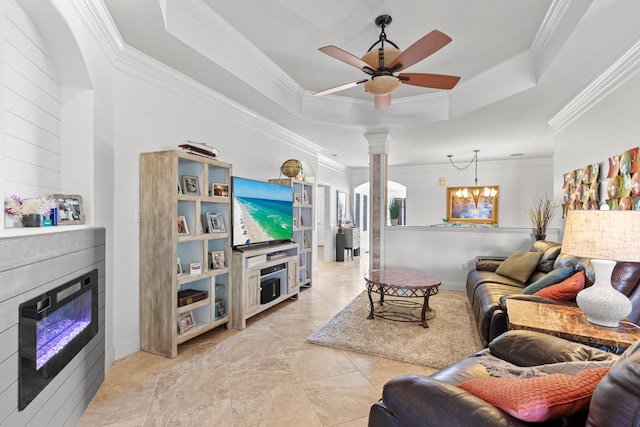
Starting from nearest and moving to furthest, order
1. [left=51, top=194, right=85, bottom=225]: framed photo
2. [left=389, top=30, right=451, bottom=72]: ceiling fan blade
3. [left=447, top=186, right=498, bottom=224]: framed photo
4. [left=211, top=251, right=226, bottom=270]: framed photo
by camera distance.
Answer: [left=51, top=194, right=85, bottom=225]: framed photo < [left=389, top=30, right=451, bottom=72]: ceiling fan blade < [left=211, top=251, right=226, bottom=270]: framed photo < [left=447, top=186, right=498, bottom=224]: framed photo

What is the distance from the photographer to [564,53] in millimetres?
2541

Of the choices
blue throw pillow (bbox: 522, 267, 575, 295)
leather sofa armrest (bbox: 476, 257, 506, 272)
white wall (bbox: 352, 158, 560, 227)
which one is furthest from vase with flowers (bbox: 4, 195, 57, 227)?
white wall (bbox: 352, 158, 560, 227)

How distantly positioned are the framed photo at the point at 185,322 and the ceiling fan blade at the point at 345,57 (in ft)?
8.22

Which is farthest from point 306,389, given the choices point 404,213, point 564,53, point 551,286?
point 404,213

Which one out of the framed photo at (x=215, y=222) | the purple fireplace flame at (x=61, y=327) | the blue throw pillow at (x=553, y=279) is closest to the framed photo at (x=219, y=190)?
the framed photo at (x=215, y=222)

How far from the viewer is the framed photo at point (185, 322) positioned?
2836mm

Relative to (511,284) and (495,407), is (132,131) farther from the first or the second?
(511,284)

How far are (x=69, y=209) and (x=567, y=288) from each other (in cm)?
354

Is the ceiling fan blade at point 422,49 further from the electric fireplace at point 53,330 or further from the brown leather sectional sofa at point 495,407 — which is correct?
the electric fireplace at point 53,330

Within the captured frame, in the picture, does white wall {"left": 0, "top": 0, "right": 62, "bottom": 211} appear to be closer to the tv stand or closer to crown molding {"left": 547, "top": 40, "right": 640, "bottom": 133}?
the tv stand

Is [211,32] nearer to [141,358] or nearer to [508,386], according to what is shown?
[141,358]

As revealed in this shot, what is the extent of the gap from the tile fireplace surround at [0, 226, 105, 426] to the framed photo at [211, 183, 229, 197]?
1103 millimetres

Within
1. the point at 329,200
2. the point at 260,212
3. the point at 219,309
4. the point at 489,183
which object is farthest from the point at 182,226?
the point at 489,183

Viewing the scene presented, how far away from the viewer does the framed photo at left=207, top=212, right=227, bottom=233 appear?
10.5 feet
